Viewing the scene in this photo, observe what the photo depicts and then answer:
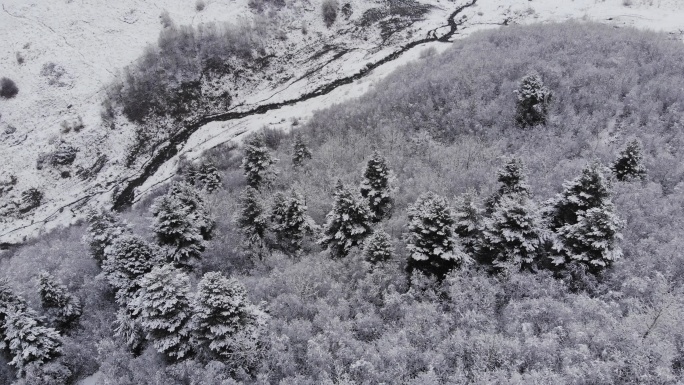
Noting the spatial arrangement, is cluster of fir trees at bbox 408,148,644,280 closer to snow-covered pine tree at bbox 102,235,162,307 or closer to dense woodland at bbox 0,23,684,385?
dense woodland at bbox 0,23,684,385

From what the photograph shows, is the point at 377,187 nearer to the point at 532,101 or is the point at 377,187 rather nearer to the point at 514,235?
the point at 514,235

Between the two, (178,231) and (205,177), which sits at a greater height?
(178,231)

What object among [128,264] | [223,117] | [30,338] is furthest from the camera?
[223,117]

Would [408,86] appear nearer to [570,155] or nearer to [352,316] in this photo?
[570,155]

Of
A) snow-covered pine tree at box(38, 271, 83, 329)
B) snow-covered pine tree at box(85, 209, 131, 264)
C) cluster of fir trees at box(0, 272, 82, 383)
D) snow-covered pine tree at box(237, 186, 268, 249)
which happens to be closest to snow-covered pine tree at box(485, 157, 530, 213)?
snow-covered pine tree at box(237, 186, 268, 249)


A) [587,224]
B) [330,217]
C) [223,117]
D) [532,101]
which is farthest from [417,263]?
[223,117]

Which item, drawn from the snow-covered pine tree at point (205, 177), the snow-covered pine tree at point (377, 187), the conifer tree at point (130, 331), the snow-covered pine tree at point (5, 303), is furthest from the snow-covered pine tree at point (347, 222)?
the snow-covered pine tree at point (5, 303)
